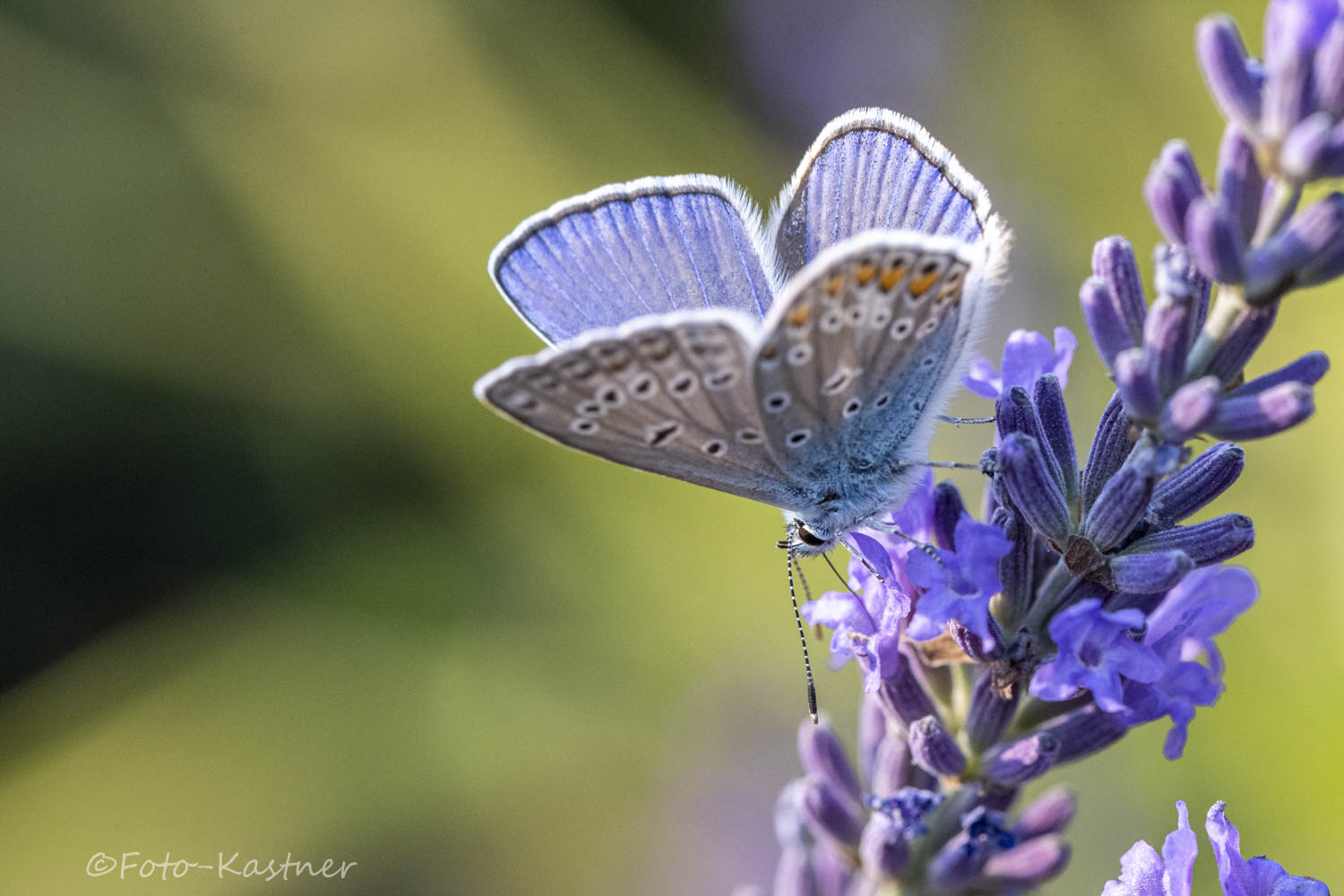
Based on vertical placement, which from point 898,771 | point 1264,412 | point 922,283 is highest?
point 922,283

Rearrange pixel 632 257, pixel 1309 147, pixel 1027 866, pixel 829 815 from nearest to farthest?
1. pixel 1309 147
2. pixel 1027 866
3. pixel 829 815
4. pixel 632 257

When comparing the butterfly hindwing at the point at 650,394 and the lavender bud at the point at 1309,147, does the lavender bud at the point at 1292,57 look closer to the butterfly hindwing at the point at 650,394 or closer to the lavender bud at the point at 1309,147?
the lavender bud at the point at 1309,147

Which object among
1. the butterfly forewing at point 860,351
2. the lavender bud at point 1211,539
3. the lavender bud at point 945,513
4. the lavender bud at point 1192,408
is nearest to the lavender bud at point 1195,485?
the lavender bud at point 1211,539

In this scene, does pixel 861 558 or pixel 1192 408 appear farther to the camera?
pixel 861 558

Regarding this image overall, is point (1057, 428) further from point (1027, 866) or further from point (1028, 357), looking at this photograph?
point (1027, 866)

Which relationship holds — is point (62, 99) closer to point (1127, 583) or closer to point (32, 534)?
point (32, 534)

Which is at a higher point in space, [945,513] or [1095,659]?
[945,513]

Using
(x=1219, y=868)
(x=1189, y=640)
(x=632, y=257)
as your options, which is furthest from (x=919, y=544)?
(x=632, y=257)
